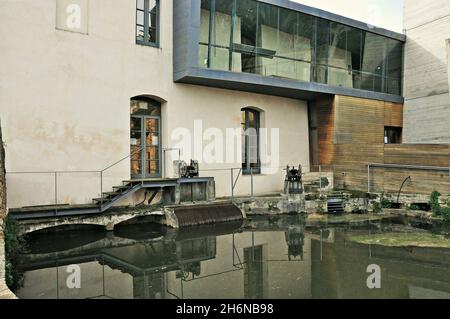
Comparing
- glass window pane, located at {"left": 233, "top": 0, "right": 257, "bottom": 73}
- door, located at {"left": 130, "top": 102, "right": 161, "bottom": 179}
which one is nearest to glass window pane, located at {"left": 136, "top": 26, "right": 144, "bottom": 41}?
door, located at {"left": 130, "top": 102, "right": 161, "bottom": 179}

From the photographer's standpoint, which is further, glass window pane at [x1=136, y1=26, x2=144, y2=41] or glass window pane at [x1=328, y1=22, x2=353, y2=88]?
glass window pane at [x1=328, y1=22, x2=353, y2=88]

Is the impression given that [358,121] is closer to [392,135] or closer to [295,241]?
[392,135]

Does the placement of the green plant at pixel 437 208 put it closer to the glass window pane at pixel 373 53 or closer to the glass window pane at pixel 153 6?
the glass window pane at pixel 373 53

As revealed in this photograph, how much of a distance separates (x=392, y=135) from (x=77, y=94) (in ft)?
42.1

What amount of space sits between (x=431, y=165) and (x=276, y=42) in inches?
253

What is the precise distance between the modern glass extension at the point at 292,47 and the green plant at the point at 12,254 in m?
6.88

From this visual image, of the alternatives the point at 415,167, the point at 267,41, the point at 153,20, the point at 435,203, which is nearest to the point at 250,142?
the point at 267,41

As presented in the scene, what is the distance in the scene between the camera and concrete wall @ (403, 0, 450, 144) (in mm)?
14797

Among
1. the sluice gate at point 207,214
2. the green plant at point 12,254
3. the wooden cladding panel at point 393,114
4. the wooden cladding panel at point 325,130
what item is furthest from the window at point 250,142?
the green plant at point 12,254

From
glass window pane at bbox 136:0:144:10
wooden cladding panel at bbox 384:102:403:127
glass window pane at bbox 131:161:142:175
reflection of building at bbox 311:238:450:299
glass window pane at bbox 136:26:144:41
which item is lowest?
reflection of building at bbox 311:238:450:299

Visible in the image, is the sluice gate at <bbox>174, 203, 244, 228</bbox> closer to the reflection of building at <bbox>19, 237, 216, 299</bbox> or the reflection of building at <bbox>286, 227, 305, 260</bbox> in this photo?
the reflection of building at <bbox>19, 237, 216, 299</bbox>

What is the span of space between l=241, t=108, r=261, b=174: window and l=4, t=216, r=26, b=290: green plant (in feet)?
25.8

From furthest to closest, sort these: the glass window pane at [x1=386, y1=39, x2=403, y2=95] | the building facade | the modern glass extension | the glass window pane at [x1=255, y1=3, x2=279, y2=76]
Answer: the glass window pane at [x1=386, y1=39, x2=403, y2=95], the glass window pane at [x1=255, y1=3, x2=279, y2=76], the modern glass extension, the building facade

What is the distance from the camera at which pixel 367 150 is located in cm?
→ 1312
